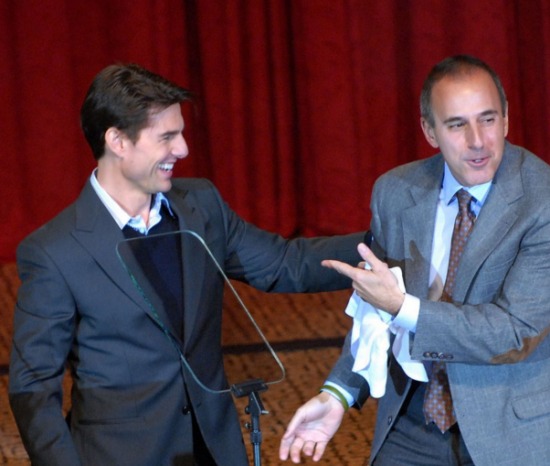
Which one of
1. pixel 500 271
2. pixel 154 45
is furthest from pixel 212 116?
pixel 500 271

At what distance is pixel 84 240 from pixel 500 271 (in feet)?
2.77

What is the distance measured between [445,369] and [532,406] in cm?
19

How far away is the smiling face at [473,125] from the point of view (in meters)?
2.15

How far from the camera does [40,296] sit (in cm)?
223

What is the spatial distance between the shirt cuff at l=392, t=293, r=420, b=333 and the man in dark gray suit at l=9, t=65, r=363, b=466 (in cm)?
43

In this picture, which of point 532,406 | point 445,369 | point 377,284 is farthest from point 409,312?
point 532,406

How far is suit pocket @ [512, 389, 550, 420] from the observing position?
2.11m

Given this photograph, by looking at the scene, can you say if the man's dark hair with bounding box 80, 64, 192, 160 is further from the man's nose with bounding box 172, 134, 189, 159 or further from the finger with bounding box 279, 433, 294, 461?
the finger with bounding box 279, 433, 294, 461

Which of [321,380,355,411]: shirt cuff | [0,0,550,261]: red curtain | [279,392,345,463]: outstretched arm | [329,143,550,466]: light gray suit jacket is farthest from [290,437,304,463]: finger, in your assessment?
[0,0,550,261]: red curtain

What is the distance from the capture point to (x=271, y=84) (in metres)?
4.09

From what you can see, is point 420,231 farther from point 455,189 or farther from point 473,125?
point 473,125

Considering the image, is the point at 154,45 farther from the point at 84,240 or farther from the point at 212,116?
the point at 84,240

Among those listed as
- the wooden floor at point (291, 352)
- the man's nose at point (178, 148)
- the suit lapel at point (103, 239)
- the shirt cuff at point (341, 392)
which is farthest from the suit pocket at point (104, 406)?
the wooden floor at point (291, 352)

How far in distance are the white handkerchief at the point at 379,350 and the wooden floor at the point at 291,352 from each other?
135cm
